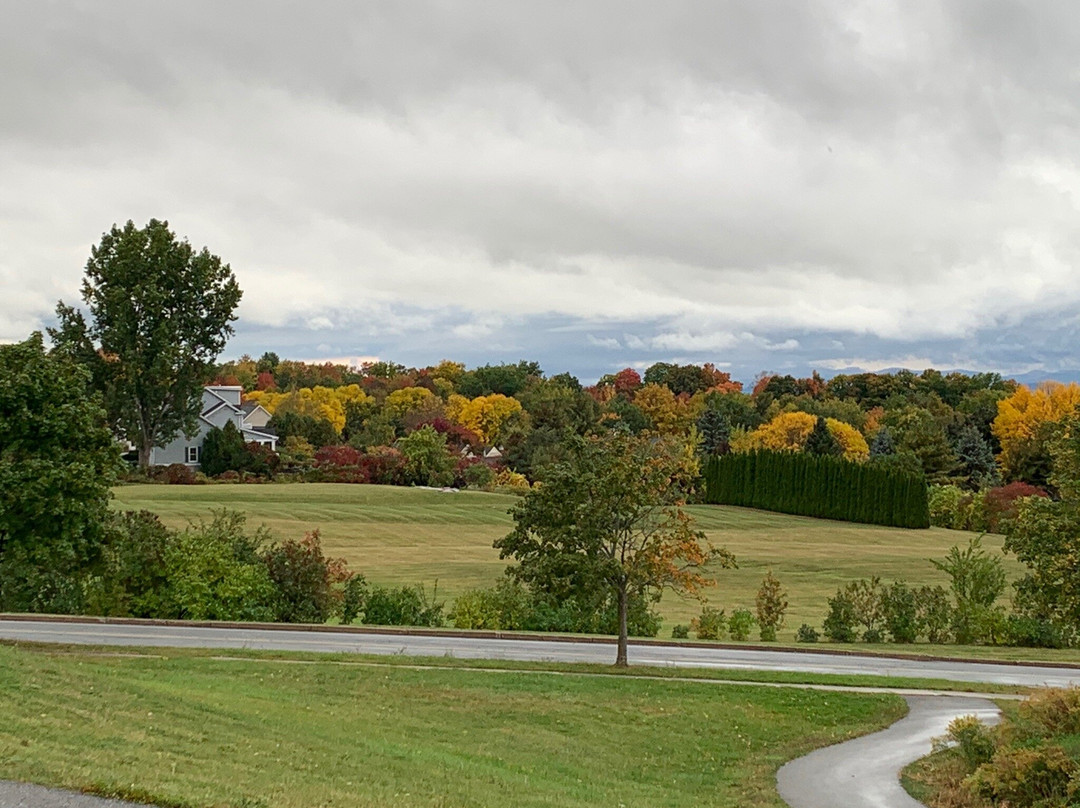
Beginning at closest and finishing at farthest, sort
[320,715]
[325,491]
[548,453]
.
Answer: [320,715] < [325,491] < [548,453]

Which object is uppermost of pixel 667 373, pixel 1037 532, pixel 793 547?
pixel 667 373

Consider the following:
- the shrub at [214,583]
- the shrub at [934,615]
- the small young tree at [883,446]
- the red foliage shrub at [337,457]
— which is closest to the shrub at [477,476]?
the red foliage shrub at [337,457]

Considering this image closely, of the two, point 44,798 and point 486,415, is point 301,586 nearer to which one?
point 44,798

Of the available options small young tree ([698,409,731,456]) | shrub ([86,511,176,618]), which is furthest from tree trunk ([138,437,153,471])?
small young tree ([698,409,731,456])

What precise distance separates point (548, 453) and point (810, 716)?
252 ft

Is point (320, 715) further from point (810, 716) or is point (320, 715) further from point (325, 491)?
point (325, 491)

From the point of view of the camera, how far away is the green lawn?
10867 millimetres

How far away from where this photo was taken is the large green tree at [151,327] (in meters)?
70.5

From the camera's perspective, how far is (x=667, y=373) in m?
166

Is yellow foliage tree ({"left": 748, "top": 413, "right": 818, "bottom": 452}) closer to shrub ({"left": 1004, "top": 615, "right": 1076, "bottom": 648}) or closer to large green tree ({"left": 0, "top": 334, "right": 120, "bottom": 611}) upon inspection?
shrub ({"left": 1004, "top": 615, "right": 1076, "bottom": 648})

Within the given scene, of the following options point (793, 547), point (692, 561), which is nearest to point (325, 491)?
point (793, 547)

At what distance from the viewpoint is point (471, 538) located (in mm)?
66062

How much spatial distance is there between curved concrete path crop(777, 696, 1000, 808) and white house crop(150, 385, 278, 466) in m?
64.4

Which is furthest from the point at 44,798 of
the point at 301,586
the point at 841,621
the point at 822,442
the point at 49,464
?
the point at 822,442
